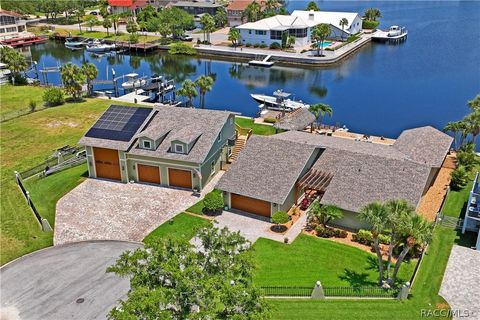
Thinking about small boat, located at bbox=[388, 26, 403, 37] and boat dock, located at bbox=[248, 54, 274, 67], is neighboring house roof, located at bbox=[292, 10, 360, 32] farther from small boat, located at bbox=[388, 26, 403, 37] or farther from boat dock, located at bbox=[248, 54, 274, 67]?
boat dock, located at bbox=[248, 54, 274, 67]

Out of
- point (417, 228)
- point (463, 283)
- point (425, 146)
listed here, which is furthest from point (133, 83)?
point (463, 283)

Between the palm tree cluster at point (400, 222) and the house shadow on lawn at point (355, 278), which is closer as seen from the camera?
the palm tree cluster at point (400, 222)

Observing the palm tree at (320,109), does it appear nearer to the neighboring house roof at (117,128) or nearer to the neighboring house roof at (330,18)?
the neighboring house roof at (117,128)

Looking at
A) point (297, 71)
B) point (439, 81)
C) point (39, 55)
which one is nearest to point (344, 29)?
point (297, 71)

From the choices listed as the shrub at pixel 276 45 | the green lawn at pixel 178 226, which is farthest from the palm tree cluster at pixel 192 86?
the shrub at pixel 276 45

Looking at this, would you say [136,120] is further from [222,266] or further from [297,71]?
[297,71]

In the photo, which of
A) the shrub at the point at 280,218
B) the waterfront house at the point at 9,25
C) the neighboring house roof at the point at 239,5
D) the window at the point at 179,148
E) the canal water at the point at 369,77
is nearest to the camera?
the shrub at the point at 280,218
